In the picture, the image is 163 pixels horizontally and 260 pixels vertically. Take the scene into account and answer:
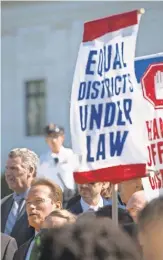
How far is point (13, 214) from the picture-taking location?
643 centimetres

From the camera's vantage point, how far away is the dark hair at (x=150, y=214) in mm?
2912

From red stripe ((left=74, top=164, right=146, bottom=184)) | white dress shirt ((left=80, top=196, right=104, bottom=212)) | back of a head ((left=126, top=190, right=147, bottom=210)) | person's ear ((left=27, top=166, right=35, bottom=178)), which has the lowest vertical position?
white dress shirt ((left=80, top=196, right=104, bottom=212))

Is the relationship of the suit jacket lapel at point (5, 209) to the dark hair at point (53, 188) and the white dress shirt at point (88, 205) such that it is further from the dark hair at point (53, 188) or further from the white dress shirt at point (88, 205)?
the dark hair at point (53, 188)

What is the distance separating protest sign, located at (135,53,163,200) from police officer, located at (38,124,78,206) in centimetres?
360

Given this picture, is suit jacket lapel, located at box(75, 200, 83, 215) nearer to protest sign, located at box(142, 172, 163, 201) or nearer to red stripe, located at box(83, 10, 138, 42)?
protest sign, located at box(142, 172, 163, 201)

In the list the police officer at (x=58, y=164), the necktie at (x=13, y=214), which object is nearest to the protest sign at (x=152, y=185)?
the necktie at (x=13, y=214)

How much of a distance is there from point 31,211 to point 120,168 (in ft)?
3.71

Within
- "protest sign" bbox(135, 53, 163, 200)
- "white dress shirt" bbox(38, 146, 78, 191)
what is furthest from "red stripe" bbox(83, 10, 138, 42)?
"white dress shirt" bbox(38, 146, 78, 191)

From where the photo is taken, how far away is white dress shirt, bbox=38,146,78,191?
29.9 feet

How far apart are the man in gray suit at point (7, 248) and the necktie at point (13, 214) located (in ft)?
2.93

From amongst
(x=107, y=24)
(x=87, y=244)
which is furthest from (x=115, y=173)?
(x=87, y=244)

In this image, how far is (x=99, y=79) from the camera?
4.57 meters

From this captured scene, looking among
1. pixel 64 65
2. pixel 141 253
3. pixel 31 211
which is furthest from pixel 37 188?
pixel 64 65

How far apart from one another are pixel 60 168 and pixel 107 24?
5148 mm
